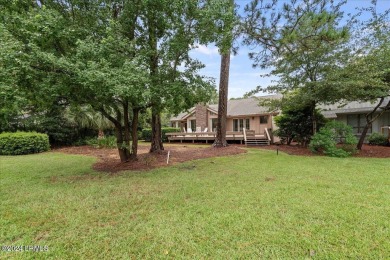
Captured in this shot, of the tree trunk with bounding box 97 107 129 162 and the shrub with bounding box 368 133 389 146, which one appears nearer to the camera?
the tree trunk with bounding box 97 107 129 162

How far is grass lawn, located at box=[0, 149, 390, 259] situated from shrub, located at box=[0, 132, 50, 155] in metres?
7.22

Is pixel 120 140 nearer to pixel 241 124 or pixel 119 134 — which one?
pixel 119 134

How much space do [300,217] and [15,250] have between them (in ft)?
14.0

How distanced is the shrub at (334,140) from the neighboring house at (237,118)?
7.61 m

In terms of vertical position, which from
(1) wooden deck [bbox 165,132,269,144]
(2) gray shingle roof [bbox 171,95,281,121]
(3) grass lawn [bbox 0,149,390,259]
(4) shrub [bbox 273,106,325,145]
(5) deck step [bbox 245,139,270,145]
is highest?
(2) gray shingle roof [bbox 171,95,281,121]

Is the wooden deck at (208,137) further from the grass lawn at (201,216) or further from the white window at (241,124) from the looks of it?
the grass lawn at (201,216)

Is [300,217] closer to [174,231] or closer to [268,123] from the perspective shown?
[174,231]

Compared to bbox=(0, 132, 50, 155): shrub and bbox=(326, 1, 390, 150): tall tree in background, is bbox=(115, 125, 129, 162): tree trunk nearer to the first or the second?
bbox=(0, 132, 50, 155): shrub

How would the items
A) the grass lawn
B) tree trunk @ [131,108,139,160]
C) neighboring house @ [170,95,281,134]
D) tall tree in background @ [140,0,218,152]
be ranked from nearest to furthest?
the grass lawn
tall tree in background @ [140,0,218,152]
tree trunk @ [131,108,139,160]
neighboring house @ [170,95,281,134]

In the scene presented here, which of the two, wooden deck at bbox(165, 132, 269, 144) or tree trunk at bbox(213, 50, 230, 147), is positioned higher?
tree trunk at bbox(213, 50, 230, 147)

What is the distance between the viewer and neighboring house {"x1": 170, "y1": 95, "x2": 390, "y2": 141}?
52.9 ft

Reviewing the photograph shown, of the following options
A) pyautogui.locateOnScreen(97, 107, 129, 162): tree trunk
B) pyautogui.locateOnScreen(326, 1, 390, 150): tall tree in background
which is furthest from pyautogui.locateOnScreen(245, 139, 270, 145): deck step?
pyautogui.locateOnScreen(97, 107, 129, 162): tree trunk

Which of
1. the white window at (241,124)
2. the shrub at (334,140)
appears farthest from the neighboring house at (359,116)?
the white window at (241,124)

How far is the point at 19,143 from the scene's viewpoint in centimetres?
1223
